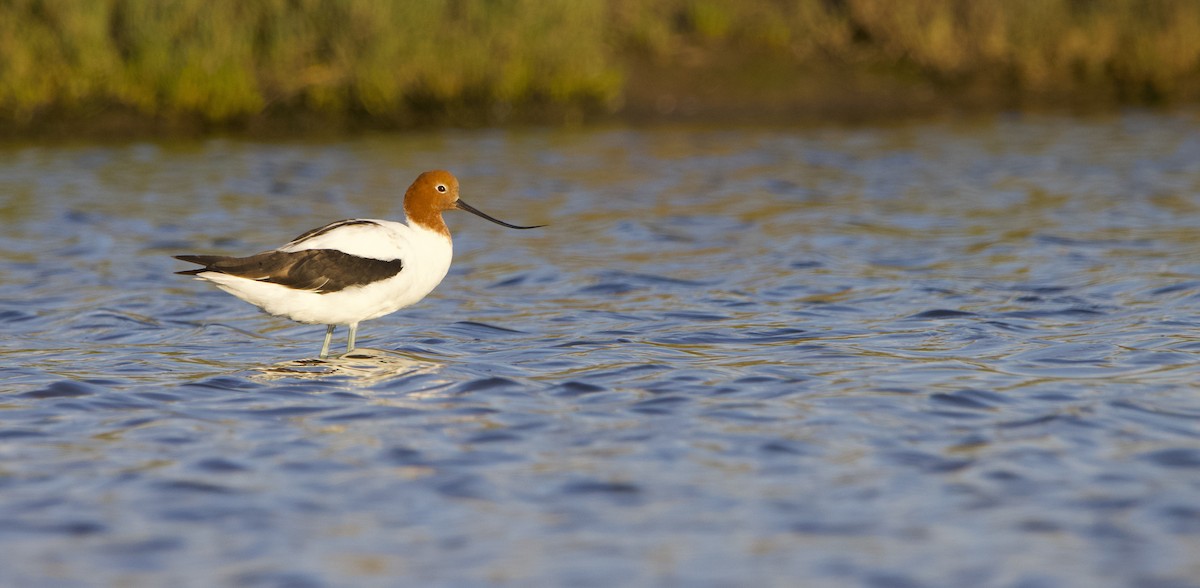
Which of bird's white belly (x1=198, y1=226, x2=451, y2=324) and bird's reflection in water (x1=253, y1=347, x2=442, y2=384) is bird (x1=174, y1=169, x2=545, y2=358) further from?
bird's reflection in water (x1=253, y1=347, x2=442, y2=384)

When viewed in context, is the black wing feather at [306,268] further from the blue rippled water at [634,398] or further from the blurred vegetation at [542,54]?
the blurred vegetation at [542,54]

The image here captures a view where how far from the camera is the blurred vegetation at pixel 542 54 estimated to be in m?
16.5

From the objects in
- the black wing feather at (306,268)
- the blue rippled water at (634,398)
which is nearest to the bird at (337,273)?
A: the black wing feather at (306,268)

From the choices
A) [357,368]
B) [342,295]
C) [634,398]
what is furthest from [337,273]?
[634,398]

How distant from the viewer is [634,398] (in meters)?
6.57

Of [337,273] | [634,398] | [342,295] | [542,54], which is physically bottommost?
[634,398]

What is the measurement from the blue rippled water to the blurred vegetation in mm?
3460

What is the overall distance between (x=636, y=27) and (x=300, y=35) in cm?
475

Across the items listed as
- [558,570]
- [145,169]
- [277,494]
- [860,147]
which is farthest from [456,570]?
[860,147]

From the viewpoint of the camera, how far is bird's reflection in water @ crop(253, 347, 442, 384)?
283 inches

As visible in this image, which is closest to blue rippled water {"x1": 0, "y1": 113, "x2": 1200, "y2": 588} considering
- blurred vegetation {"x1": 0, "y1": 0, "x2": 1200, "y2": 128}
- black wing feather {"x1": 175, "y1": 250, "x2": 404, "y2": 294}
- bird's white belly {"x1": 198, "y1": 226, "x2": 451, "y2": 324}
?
bird's white belly {"x1": 198, "y1": 226, "x2": 451, "y2": 324}

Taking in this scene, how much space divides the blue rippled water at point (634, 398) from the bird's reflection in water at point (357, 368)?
0.11ft

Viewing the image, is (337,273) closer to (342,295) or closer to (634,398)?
(342,295)

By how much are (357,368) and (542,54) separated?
455 inches
